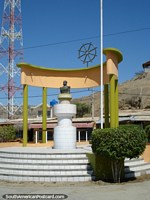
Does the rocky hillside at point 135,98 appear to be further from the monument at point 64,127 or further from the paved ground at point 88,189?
the paved ground at point 88,189

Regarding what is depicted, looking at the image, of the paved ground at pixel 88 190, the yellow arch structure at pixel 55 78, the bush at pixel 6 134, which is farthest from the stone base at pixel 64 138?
the bush at pixel 6 134

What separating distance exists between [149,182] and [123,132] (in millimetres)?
2128

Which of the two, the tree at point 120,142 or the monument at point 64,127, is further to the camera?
the monument at point 64,127

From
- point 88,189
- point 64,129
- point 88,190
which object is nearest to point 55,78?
point 64,129

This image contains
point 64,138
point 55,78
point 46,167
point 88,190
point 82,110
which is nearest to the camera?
point 88,190

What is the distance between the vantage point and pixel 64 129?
15672 mm

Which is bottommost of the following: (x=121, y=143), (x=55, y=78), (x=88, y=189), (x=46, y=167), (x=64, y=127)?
(x=88, y=189)

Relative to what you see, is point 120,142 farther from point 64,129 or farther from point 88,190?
point 64,129

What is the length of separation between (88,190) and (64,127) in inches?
259

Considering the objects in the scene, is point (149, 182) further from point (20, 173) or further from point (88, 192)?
point (20, 173)

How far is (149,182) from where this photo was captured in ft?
35.0

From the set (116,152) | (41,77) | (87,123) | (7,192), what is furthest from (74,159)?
(87,123)

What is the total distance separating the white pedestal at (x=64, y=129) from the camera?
15.6m

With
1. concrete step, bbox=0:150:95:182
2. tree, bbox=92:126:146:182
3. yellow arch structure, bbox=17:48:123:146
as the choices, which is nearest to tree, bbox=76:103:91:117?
yellow arch structure, bbox=17:48:123:146
